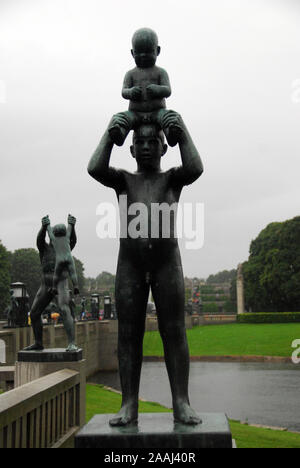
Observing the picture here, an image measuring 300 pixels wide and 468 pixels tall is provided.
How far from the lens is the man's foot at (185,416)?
3.88 metres

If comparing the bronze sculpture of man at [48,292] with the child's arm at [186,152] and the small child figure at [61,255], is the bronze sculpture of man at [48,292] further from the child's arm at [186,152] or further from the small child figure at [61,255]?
the child's arm at [186,152]

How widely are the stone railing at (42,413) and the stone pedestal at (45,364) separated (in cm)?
23

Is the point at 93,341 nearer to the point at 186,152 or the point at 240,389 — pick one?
the point at 240,389

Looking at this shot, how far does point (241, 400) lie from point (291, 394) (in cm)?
225

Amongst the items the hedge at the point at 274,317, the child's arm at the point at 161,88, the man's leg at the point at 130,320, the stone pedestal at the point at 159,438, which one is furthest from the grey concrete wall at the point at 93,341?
the hedge at the point at 274,317

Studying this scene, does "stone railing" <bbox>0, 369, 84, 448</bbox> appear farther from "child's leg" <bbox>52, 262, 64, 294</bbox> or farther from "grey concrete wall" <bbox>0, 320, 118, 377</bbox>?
"grey concrete wall" <bbox>0, 320, 118, 377</bbox>

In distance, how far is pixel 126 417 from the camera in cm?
397

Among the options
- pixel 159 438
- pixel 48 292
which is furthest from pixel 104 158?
pixel 48 292

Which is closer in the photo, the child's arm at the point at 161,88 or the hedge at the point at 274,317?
the child's arm at the point at 161,88

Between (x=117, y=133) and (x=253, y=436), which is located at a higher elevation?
(x=117, y=133)

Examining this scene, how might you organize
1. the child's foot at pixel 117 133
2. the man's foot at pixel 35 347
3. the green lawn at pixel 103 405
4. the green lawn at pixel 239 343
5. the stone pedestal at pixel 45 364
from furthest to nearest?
the green lawn at pixel 239 343, the green lawn at pixel 103 405, the man's foot at pixel 35 347, the stone pedestal at pixel 45 364, the child's foot at pixel 117 133

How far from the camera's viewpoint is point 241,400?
17359 millimetres

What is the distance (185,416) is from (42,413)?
7.12ft
